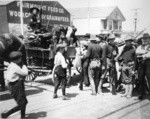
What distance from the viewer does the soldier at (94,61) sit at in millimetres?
8062

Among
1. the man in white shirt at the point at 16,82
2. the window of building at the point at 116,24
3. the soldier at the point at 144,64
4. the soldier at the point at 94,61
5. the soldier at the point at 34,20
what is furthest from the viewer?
the window of building at the point at 116,24

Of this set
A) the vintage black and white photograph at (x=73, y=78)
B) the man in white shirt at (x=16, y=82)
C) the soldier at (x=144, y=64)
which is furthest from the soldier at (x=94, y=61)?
the man in white shirt at (x=16, y=82)

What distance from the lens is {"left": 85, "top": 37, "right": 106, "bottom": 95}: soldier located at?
8.06 m

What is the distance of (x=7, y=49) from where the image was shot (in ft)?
24.7

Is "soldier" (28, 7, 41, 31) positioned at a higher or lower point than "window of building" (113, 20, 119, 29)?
lower

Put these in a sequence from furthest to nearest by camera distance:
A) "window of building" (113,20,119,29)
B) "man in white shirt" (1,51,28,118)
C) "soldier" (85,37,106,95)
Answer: "window of building" (113,20,119,29), "soldier" (85,37,106,95), "man in white shirt" (1,51,28,118)

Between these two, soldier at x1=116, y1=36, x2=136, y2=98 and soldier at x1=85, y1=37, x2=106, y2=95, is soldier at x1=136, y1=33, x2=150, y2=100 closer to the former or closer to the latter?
soldier at x1=116, y1=36, x2=136, y2=98

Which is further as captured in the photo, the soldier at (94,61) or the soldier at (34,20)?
the soldier at (34,20)

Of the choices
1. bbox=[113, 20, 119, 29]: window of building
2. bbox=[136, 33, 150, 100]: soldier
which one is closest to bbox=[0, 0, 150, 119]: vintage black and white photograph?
bbox=[136, 33, 150, 100]: soldier

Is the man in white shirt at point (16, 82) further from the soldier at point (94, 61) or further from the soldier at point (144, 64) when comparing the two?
the soldier at point (144, 64)

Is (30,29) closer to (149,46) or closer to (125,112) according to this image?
(149,46)

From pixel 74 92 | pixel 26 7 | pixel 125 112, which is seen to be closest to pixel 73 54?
pixel 74 92

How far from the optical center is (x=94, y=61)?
26.6 ft

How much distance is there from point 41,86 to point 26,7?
21293 millimetres
